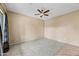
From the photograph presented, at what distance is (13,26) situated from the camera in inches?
214

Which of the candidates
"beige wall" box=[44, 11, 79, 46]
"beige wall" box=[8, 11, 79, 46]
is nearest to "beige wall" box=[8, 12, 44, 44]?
"beige wall" box=[8, 11, 79, 46]

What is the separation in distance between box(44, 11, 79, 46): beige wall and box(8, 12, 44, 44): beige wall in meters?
0.86

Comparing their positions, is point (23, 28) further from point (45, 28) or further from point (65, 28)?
point (65, 28)

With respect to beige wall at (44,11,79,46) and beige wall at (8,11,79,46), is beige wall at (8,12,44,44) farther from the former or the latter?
beige wall at (44,11,79,46)

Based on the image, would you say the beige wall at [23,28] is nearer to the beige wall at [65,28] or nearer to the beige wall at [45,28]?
the beige wall at [45,28]

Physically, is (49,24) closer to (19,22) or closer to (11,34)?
(19,22)

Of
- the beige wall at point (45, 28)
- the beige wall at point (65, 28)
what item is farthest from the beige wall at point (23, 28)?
the beige wall at point (65, 28)

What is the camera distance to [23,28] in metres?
5.97

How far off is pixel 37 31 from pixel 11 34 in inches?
84.8

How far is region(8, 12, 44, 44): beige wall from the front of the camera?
5384 mm

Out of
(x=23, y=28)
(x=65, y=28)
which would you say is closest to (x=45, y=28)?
(x=23, y=28)

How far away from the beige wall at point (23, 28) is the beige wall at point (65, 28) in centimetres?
86

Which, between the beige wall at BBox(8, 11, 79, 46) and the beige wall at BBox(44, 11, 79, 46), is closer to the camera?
the beige wall at BBox(44, 11, 79, 46)

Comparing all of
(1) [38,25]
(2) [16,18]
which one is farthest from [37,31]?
(2) [16,18]
